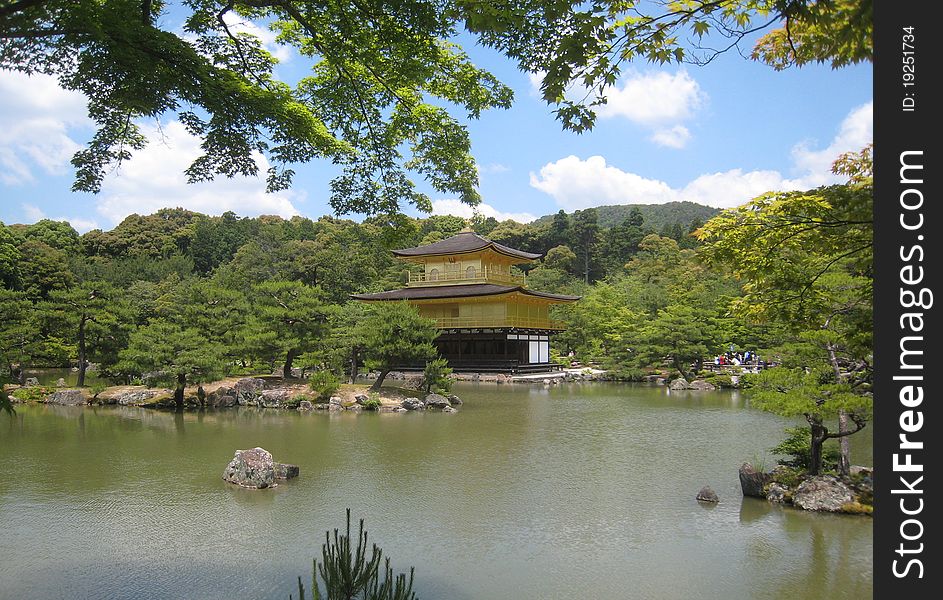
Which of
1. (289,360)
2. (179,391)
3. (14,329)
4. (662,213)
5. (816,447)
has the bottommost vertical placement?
(179,391)

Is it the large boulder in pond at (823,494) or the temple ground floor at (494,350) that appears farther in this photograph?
the temple ground floor at (494,350)

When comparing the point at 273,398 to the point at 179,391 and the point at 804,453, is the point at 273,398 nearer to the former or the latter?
the point at 179,391

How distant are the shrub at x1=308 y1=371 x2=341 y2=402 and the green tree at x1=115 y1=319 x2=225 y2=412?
2.07 meters

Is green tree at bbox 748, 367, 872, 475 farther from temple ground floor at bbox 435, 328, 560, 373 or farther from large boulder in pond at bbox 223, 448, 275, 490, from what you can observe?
temple ground floor at bbox 435, 328, 560, 373

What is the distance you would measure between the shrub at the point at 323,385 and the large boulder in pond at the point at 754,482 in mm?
9727

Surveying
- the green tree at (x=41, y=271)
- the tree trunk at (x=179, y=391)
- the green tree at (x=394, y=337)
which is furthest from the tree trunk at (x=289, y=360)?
the green tree at (x=41, y=271)

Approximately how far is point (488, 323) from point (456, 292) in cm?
180

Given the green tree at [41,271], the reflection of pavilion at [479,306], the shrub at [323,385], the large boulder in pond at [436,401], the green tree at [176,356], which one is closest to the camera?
the green tree at [176,356]

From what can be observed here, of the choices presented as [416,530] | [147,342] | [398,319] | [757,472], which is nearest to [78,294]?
[147,342]

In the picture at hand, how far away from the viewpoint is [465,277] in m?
24.5

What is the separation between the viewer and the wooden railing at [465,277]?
24156 mm

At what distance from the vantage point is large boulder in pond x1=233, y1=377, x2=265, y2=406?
14.2m

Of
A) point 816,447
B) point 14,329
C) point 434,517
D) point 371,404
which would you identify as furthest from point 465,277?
point 434,517

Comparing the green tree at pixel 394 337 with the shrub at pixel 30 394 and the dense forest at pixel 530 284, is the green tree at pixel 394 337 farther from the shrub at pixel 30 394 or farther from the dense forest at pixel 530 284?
the shrub at pixel 30 394
